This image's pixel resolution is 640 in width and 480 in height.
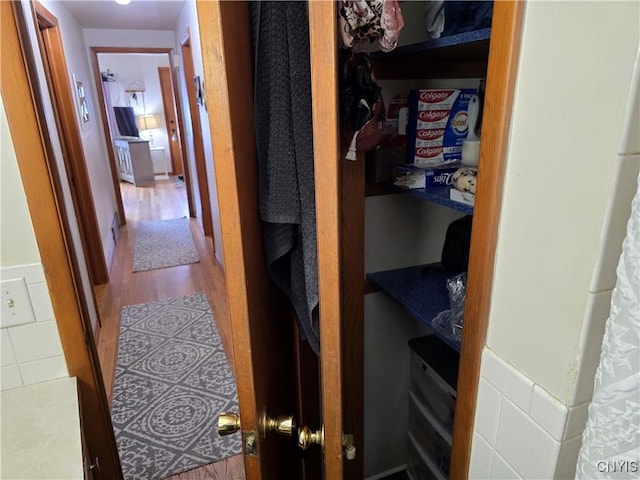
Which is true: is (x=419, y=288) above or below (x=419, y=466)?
above

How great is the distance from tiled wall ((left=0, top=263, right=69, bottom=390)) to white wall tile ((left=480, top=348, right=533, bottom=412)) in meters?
1.02

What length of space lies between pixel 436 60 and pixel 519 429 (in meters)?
0.98

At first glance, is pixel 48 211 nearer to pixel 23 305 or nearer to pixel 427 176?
pixel 23 305

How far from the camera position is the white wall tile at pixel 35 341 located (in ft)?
3.48

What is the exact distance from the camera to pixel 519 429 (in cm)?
78

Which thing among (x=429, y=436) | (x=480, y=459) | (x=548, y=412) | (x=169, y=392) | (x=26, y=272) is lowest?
(x=169, y=392)

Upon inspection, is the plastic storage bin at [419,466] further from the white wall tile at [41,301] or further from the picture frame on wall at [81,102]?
the picture frame on wall at [81,102]

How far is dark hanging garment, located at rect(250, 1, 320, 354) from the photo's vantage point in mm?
731

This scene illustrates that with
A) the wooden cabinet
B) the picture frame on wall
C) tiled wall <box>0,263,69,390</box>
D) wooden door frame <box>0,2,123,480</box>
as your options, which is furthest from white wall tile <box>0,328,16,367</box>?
the wooden cabinet

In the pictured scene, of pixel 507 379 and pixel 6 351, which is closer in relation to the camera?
pixel 507 379

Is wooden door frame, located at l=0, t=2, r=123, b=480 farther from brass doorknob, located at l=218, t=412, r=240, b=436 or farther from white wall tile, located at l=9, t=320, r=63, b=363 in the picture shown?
brass doorknob, located at l=218, t=412, r=240, b=436

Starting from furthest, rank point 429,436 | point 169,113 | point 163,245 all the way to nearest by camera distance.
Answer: point 169,113 → point 163,245 → point 429,436

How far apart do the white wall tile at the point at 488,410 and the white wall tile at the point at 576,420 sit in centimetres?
13

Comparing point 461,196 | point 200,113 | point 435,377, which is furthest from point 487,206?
point 200,113
